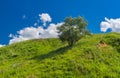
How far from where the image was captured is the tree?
89062 mm

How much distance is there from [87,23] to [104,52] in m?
14.6

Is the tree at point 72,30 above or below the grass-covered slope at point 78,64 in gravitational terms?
above

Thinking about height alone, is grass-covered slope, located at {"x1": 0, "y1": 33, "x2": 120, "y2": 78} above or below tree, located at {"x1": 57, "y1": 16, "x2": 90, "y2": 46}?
below

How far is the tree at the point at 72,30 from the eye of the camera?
89.1m

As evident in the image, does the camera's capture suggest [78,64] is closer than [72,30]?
Yes

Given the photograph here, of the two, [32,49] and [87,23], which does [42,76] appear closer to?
[87,23]

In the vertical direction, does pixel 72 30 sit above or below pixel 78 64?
above

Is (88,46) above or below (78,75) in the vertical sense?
above

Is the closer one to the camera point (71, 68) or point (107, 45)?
point (71, 68)

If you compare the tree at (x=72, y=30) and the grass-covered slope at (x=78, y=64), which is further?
the tree at (x=72, y=30)

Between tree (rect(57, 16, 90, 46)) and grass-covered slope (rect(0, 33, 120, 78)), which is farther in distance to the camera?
tree (rect(57, 16, 90, 46))

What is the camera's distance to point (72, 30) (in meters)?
89.2

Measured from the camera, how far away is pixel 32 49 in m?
112

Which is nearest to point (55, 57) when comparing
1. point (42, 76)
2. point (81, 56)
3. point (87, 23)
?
point (81, 56)
